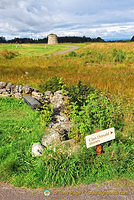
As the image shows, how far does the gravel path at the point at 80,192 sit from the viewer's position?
3035 millimetres

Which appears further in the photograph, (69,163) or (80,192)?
(69,163)

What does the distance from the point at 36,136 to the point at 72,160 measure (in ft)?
5.09

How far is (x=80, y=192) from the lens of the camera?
3139mm

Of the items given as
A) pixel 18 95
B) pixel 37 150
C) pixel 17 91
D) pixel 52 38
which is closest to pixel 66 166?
pixel 37 150

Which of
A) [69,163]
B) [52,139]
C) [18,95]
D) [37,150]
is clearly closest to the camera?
[69,163]

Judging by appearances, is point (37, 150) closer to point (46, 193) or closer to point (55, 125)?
point (46, 193)

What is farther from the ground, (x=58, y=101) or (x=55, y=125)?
(x=58, y=101)

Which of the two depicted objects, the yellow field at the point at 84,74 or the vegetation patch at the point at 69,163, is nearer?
the vegetation patch at the point at 69,163

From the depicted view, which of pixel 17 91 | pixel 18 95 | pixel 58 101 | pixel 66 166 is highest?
pixel 17 91

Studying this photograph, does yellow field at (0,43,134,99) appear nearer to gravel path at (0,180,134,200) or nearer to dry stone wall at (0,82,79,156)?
dry stone wall at (0,82,79,156)

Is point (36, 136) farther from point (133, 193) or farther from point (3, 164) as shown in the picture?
point (133, 193)

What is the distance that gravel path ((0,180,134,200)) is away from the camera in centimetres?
304

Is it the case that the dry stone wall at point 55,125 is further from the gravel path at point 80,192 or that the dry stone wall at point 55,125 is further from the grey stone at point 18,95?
the gravel path at point 80,192

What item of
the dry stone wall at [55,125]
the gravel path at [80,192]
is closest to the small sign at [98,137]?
the dry stone wall at [55,125]
